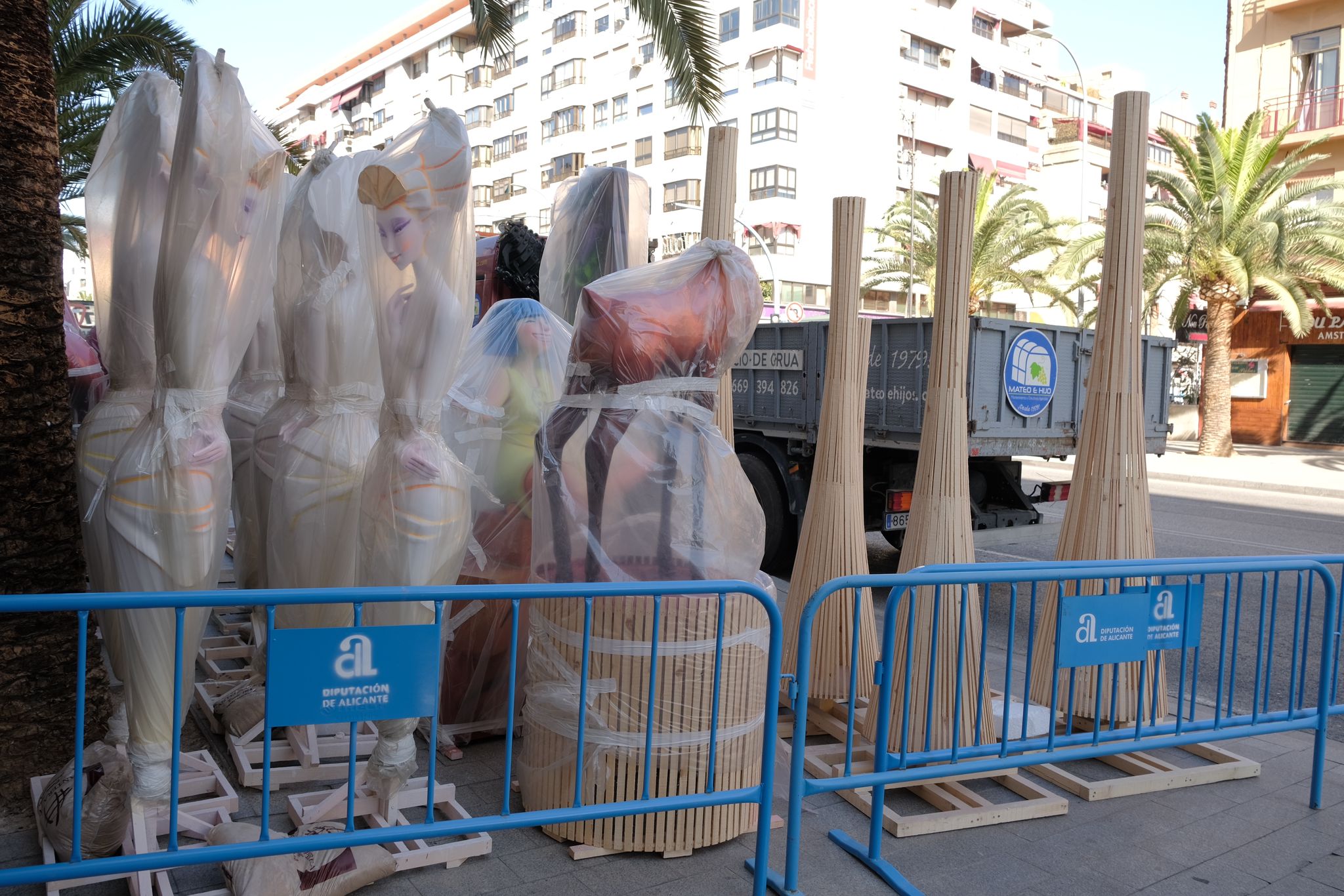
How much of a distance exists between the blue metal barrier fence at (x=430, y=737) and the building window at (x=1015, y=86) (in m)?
52.8

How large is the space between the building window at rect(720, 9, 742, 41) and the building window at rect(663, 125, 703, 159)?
3.99 m

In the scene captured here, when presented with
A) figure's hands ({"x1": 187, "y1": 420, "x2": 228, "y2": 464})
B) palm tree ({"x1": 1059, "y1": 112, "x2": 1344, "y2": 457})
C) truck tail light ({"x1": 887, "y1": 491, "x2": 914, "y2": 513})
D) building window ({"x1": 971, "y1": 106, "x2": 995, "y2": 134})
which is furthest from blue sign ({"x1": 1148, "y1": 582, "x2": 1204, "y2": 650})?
building window ({"x1": 971, "y1": 106, "x2": 995, "y2": 134})

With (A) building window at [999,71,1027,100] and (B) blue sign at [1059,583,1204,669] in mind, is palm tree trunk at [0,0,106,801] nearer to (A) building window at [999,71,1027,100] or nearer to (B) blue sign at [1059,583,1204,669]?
(B) blue sign at [1059,583,1204,669]

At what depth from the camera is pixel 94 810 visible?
276 cm

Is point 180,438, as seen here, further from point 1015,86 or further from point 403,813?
point 1015,86

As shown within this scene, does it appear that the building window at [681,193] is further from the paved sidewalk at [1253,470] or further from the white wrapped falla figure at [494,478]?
the white wrapped falla figure at [494,478]

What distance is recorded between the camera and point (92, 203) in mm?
3396

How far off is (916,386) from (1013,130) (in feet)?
160

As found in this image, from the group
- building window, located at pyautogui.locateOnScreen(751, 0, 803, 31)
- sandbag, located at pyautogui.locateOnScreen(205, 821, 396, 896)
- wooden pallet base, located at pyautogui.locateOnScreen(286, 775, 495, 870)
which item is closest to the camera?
sandbag, located at pyautogui.locateOnScreen(205, 821, 396, 896)

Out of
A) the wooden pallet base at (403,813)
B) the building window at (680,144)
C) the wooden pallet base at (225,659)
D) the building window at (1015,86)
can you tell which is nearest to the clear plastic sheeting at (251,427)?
the wooden pallet base at (225,659)

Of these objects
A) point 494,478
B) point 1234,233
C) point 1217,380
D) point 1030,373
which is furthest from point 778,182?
point 494,478

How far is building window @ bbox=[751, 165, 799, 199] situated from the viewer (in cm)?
4103

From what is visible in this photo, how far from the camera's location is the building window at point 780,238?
135ft

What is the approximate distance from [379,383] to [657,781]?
1.73 metres
